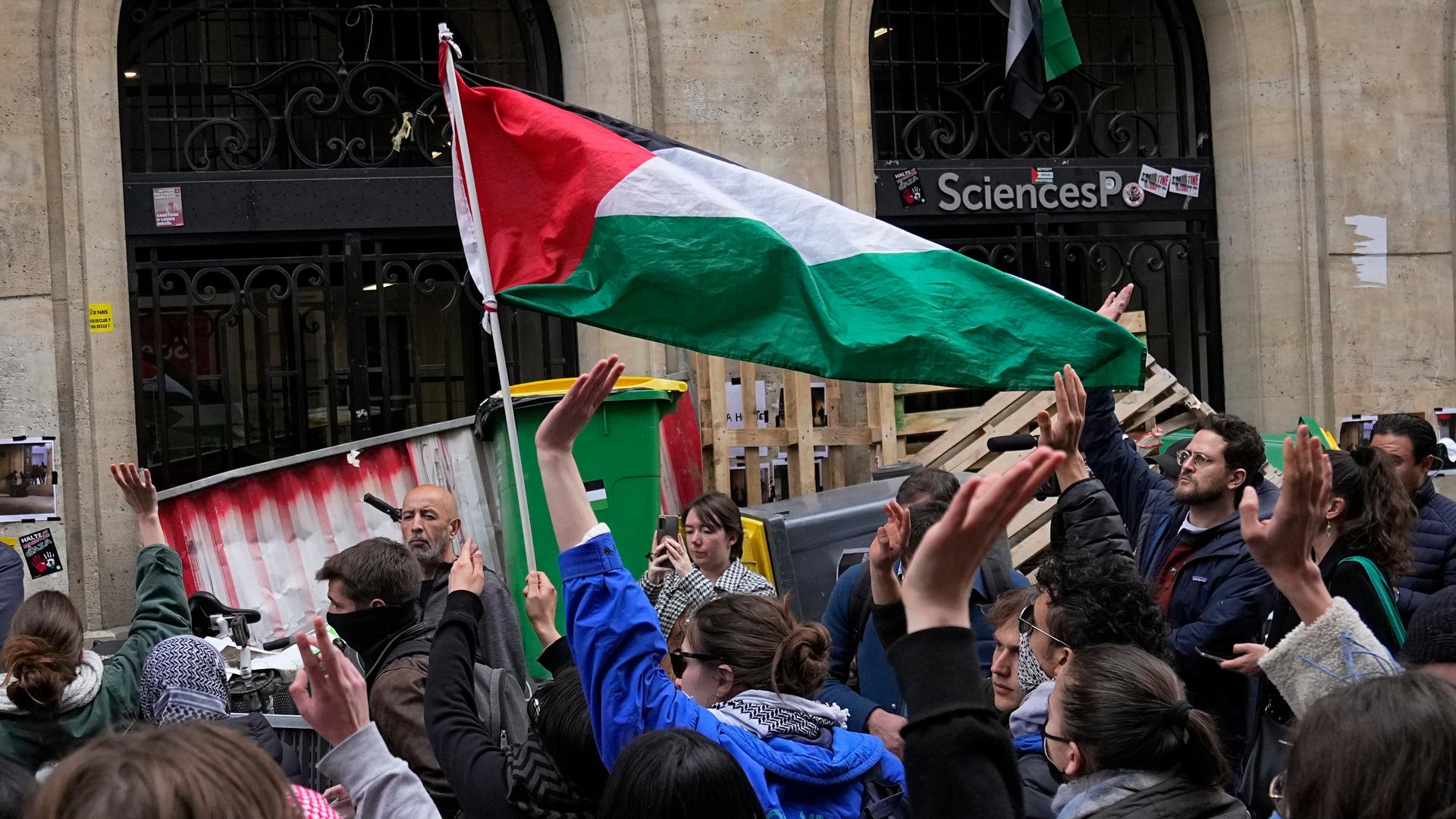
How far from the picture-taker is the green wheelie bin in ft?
24.8

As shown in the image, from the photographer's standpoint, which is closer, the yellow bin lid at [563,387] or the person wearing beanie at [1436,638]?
the person wearing beanie at [1436,638]

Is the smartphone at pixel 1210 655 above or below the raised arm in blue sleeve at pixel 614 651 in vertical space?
below

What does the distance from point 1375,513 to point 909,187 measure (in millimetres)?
6393

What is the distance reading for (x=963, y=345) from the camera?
15.5 feet

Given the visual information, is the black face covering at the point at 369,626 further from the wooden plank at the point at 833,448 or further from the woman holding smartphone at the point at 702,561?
the wooden plank at the point at 833,448

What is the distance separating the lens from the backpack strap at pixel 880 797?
9.96ft

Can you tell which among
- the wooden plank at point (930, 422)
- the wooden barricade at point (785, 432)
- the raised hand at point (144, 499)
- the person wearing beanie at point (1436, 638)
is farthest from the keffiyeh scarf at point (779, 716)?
the wooden plank at point (930, 422)

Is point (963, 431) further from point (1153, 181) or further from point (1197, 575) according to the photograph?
point (1197, 575)

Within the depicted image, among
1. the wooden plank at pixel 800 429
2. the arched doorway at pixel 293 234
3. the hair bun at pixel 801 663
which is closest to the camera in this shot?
the hair bun at pixel 801 663

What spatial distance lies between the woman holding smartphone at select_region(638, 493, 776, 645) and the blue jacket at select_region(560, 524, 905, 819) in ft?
7.91

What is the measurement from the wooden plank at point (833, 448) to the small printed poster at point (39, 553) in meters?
4.82

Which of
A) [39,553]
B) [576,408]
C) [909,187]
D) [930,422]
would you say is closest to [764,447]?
[930,422]

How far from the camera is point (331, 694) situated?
2531 mm

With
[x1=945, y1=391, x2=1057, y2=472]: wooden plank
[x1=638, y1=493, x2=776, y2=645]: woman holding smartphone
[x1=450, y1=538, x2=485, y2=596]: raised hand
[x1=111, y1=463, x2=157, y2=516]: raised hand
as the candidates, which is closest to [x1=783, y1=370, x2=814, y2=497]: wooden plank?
[x1=945, y1=391, x2=1057, y2=472]: wooden plank
